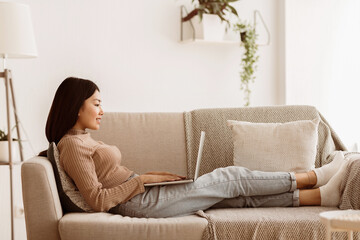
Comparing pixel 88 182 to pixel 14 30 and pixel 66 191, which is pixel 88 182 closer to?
pixel 66 191

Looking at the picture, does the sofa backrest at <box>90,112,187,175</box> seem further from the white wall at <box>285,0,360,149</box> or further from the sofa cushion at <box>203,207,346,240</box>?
the white wall at <box>285,0,360,149</box>

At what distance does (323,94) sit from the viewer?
3.89 meters

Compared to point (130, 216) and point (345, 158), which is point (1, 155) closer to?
point (130, 216)

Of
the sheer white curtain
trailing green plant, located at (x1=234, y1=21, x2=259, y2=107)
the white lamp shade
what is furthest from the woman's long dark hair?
the sheer white curtain

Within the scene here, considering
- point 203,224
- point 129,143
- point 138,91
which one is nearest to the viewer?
point 203,224

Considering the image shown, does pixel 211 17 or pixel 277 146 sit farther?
pixel 211 17

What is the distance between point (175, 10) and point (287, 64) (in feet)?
2.99

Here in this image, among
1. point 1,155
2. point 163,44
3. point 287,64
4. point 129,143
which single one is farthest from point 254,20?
point 1,155

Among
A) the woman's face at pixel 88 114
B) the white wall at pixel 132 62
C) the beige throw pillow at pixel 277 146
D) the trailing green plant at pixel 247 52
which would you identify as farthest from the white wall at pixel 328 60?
the woman's face at pixel 88 114

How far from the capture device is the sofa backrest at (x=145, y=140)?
2.68 m

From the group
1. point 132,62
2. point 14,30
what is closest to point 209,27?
point 132,62

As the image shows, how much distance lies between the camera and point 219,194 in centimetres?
229

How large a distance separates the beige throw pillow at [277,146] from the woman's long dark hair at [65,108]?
0.83m

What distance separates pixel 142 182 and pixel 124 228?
0.85 ft
